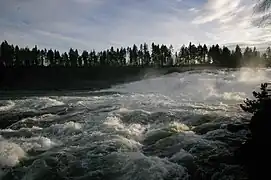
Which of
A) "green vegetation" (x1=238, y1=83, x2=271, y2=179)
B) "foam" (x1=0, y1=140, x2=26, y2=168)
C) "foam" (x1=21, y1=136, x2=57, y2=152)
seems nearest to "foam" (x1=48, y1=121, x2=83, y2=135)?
"foam" (x1=21, y1=136, x2=57, y2=152)

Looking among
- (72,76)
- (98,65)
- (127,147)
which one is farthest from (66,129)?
(98,65)

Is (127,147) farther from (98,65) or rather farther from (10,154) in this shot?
(98,65)

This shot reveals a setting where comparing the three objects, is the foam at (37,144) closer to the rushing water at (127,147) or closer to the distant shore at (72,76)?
the rushing water at (127,147)

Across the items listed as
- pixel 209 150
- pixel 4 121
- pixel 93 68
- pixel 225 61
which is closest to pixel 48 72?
pixel 93 68

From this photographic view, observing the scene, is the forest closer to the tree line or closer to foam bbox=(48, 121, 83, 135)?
the tree line

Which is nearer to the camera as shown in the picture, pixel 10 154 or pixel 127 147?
pixel 10 154

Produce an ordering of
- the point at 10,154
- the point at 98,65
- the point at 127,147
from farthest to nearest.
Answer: the point at 98,65, the point at 127,147, the point at 10,154

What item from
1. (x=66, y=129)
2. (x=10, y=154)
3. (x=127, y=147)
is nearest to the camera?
(x=10, y=154)

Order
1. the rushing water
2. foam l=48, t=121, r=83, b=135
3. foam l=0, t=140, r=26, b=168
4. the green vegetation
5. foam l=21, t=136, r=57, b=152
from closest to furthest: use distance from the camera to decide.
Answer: the green vegetation < the rushing water < foam l=0, t=140, r=26, b=168 < foam l=21, t=136, r=57, b=152 < foam l=48, t=121, r=83, b=135

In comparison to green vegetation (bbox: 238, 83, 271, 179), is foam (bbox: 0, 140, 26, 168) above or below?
below

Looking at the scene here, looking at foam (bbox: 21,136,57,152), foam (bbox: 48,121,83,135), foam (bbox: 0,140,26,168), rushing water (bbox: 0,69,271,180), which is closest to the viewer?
rushing water (bbox: 0,69,271,180)

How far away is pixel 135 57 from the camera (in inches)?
4080

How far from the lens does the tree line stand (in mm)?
86125

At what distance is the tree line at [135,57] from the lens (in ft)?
283
